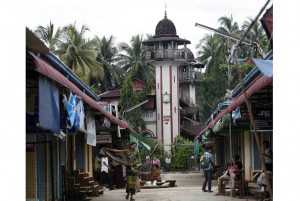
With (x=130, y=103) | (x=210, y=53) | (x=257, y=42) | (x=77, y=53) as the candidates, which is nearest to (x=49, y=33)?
(x=77, y=53)

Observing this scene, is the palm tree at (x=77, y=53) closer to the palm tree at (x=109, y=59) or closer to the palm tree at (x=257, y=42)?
the palm tree at (x=109, y=59)

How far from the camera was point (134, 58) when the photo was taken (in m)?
61.4

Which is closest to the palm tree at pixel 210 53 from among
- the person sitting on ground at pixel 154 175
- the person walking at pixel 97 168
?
the person sitting on ground at pixel 154 175

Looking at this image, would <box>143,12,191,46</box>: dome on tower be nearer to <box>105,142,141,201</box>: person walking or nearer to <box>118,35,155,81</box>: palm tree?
<box>118,35,155,81</box>: palm tree

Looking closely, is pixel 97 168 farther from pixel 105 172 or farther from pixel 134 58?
pixel 134 58

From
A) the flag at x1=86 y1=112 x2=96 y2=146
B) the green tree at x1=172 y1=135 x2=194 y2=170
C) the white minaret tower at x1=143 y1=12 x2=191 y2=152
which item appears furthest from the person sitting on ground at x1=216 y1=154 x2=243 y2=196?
the white minaret tower at x1=143 y1=12 x2=191 y2=152

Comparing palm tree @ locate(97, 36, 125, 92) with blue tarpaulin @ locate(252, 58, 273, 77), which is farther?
palm tree @ locate(97, 36, 125, 92)

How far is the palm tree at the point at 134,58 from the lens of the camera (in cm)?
6122

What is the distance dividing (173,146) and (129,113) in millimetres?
4669

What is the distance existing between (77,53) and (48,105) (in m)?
37.8

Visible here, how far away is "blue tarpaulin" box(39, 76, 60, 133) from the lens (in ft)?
31.4

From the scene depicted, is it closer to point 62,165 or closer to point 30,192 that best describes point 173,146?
point 62,165

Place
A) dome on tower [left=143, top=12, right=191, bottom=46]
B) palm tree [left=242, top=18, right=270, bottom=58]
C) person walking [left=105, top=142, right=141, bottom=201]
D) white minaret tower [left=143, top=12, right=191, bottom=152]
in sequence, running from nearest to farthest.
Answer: palm tree [left=242, top=18, right=270, bottom=58] → person walking [left=105, top=142, right=141, bottom=201] → white minaret tower [left=143, top=12, right=191, bottom=152] → dome on tower [left=143, top=12, right=191, bottom=46]

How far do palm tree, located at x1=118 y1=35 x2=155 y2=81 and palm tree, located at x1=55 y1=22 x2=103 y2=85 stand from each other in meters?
12.1
